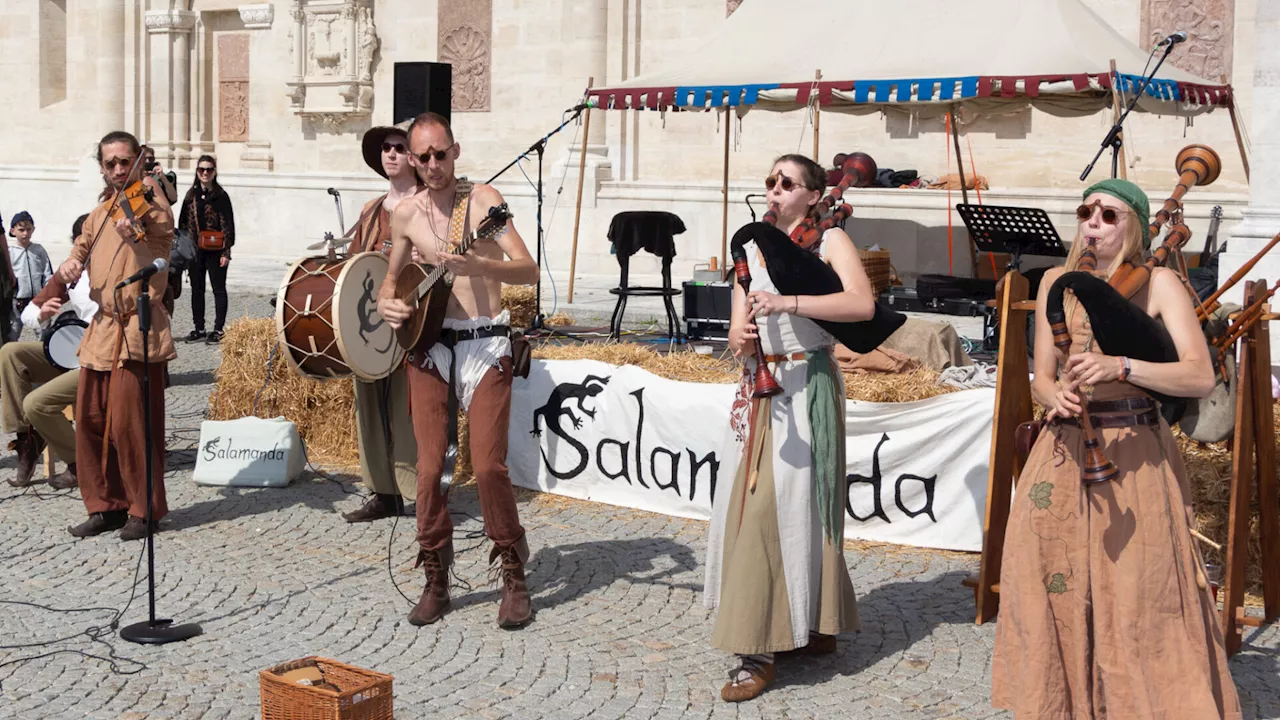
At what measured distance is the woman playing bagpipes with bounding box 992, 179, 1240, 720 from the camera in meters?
4.11

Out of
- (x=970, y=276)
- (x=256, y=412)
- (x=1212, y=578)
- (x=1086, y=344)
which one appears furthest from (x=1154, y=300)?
(x=970, y=276)

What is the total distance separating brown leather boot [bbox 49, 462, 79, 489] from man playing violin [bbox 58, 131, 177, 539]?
40.2 inches

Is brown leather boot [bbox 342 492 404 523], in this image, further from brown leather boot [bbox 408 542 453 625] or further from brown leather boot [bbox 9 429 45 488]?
brown leather boot [bbox 9 429 45 488]

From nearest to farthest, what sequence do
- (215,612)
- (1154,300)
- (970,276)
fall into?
(1154,300)
(215,612)
(970,276)

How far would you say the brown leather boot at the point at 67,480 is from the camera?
812 cm

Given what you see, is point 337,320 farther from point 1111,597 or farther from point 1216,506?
point 1216,506

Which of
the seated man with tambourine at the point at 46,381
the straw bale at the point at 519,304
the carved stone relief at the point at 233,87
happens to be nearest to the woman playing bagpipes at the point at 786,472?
the seated man with tambourine at the point at 46,381

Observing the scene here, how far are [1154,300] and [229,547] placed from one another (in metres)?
4.45

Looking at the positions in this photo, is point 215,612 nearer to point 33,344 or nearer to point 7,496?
point 7,496

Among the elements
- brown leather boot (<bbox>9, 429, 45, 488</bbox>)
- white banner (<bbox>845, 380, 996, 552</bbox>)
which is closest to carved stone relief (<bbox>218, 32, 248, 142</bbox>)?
brown leather boot (<bbox>9, 429, 45, 488</bbox>)

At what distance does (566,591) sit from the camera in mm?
6230

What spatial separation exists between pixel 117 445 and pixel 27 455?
152 cm

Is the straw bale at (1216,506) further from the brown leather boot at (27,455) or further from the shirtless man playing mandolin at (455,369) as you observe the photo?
the brown leather boot at (27,455)

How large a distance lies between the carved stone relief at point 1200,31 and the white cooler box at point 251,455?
11.2 meters
